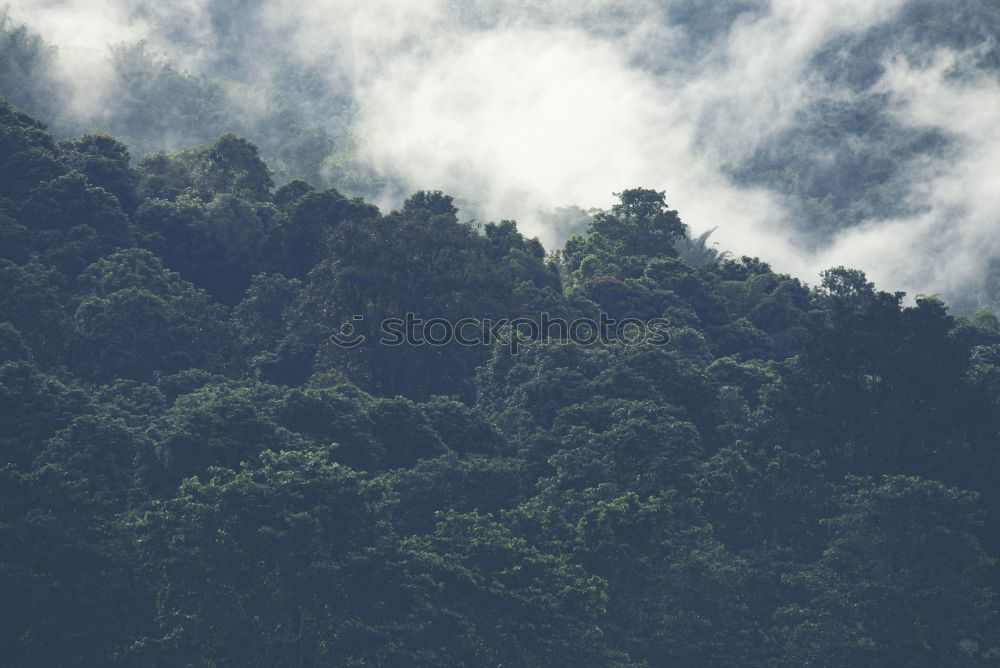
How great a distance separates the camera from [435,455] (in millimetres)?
44031

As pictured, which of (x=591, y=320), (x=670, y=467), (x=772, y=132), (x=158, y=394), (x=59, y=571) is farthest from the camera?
(x=772, y=132)

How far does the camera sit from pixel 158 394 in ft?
149

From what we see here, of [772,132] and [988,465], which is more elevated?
[772,132]

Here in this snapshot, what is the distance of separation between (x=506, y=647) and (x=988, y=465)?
18077mm

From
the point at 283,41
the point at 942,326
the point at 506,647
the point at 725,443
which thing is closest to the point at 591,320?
the point at 725,443

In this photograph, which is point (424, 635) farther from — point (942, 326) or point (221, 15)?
point (221, 15)

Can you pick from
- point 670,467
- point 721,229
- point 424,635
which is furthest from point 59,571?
point 721,229

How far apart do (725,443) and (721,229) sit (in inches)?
3287

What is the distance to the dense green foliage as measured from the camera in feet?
110

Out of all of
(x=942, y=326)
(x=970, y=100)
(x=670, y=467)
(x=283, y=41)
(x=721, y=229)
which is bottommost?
(x=670, y=467)

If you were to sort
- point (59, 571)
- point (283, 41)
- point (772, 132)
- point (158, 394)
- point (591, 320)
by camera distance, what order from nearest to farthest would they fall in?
point (59, 571) < point (158, 394) < point (591, 320) < point (772, 132) < point (283, 41)

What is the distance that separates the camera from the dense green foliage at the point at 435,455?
33.5m

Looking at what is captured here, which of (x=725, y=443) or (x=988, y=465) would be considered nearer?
(x=988, y=465)

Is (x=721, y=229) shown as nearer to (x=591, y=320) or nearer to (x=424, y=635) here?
(x=591, y=320)
